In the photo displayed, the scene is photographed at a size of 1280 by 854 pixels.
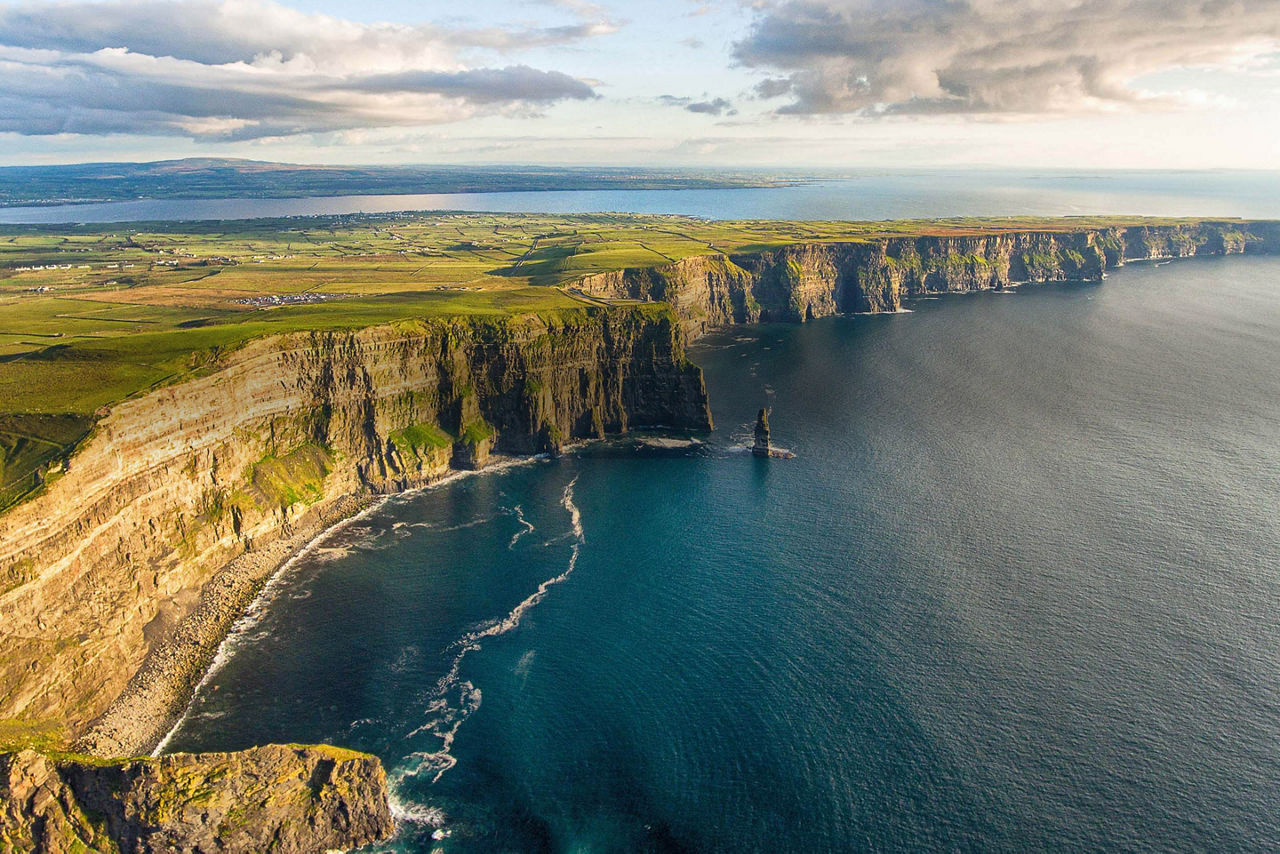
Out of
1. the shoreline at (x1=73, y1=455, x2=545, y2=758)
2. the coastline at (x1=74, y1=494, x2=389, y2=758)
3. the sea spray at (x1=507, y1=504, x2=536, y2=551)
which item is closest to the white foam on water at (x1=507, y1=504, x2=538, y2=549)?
the sea spray at (x1=507, y1=504, x2=536, y2=551)

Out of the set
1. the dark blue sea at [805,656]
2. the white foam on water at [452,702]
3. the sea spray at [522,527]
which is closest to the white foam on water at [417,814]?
the dark blue sea at [805,656]

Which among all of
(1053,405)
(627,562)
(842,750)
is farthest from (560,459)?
(1053,405)

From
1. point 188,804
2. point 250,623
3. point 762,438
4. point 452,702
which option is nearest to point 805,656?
point 452,702

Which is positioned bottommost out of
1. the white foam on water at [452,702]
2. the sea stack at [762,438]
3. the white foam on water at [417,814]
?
the white foam on water at [417,814]

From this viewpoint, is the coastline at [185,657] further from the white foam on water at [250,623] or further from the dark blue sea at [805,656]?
the dark blue sea at [805,656]

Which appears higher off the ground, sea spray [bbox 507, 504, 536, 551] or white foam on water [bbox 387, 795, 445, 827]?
sea spray [bbox 507, 504, 536, 551]

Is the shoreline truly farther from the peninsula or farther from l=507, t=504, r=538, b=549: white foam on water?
l=507, t=504, r=538, b=549: white foam on water

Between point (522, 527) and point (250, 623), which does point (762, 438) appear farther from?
point (250, 623)
